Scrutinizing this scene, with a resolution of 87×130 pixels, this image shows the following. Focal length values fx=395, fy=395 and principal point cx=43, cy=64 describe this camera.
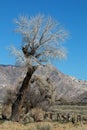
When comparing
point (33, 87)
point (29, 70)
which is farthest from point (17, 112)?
point (33, 87)

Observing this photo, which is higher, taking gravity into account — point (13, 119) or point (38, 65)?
point (38, 65)

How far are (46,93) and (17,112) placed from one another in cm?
1679

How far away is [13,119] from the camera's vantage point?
32125mm

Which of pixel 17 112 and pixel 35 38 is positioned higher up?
pixel 35 38

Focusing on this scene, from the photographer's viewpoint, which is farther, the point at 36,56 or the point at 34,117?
the point at 34,117

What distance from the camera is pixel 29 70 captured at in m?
31.6

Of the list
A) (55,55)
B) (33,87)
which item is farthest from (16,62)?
(33,87)

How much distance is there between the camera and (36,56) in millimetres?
31859

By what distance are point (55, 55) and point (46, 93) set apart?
57.5ft

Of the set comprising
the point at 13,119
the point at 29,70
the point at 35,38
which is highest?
the point at 35,38

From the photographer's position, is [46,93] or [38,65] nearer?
[38,65]

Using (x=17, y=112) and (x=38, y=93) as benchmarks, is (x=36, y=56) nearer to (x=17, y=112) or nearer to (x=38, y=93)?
(x=17, y=112)

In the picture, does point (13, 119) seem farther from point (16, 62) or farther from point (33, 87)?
point (33, 87)

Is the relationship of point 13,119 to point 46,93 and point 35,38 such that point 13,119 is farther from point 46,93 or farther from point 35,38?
point 46,93
